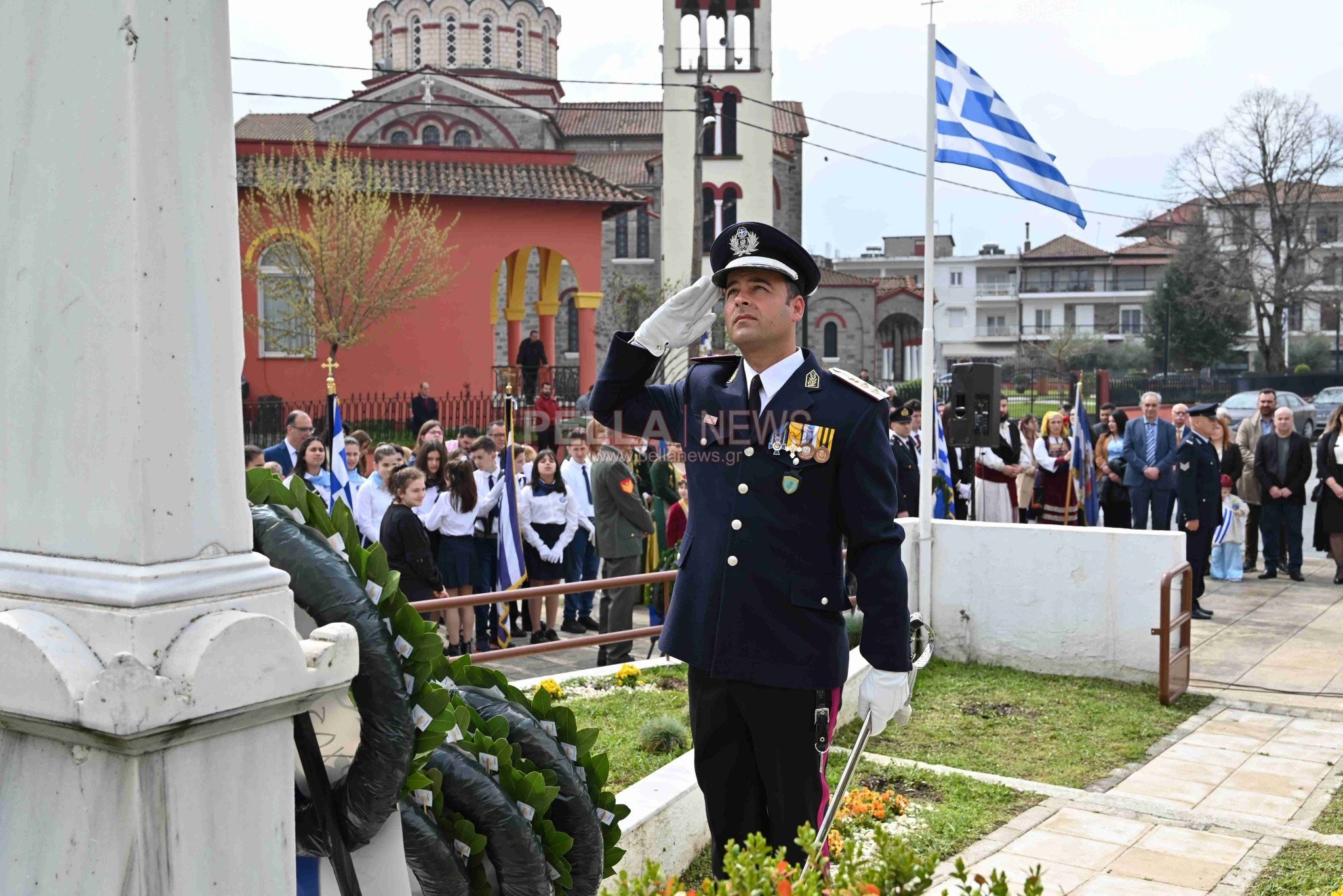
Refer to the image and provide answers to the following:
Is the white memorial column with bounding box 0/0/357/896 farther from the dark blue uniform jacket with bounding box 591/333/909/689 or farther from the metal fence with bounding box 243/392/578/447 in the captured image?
the metal fence with bounding box 243/392/578/447

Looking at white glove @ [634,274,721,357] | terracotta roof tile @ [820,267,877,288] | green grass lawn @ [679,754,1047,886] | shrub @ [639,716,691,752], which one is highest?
terracotta roof tile @ [820,267,877,288]

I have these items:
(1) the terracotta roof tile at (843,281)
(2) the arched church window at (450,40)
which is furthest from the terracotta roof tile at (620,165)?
(1) the terracotta roof tile at (843,281)

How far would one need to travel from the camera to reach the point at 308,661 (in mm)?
2238

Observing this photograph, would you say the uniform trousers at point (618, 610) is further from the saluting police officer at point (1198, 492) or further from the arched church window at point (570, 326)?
the arched church window at point (570, 326)

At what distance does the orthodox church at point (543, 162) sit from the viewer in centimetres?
2903

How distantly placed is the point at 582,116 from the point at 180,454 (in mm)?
61398

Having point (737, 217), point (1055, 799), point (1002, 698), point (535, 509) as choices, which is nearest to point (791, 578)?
point (1055, 799)

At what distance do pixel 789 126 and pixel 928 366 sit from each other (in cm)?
5189

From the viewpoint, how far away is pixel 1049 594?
8969 mm

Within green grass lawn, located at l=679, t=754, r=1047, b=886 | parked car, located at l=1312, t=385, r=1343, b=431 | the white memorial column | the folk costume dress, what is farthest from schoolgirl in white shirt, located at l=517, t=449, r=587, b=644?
parked car, located at l=1312, t=385, r=1343, b=431

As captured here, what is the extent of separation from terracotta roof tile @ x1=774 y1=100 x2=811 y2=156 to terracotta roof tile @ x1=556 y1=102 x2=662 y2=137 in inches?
217

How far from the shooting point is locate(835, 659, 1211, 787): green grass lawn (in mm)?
6922

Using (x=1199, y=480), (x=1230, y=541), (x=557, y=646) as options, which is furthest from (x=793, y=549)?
(x=1230, y=541)

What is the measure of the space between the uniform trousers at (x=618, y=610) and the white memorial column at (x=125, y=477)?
7.27 metres
